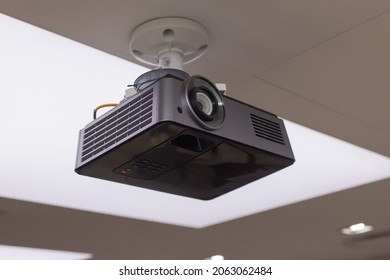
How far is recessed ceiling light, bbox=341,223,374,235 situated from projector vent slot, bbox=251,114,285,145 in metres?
2.55

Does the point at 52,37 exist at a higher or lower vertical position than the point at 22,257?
lower

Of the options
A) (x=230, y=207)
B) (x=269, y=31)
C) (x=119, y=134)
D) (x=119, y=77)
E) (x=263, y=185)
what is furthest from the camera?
(x=230, y=207)

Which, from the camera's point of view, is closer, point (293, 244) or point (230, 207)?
point (230, 207)

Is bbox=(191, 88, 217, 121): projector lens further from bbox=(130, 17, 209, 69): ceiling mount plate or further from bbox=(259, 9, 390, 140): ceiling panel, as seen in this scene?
bbox=(259, 9, 390, 140): ceiling panel

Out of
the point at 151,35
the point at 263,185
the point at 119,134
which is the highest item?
the point at 263,185

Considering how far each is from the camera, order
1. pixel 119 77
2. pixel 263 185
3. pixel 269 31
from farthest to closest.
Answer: pixel 263 185
pixel 119 77
pixel 269 31

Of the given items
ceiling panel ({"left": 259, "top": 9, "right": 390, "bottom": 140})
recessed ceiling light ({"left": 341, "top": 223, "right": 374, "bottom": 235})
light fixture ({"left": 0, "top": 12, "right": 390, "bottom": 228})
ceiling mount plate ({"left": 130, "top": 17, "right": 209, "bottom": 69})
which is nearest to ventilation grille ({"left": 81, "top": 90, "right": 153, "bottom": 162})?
ceiling mount plate ({"left": 130, "top": 17, "right": 209, "bottom": 69})

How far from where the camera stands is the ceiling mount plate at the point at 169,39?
3.82ft

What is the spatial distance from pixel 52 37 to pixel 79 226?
2.01 m

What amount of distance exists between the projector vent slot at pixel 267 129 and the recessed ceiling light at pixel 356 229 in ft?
8.35

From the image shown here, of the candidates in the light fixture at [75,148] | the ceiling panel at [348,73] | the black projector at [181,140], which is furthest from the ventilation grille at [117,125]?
the ceiling panel at [348,73]

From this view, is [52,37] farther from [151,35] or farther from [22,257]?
[22,257]
